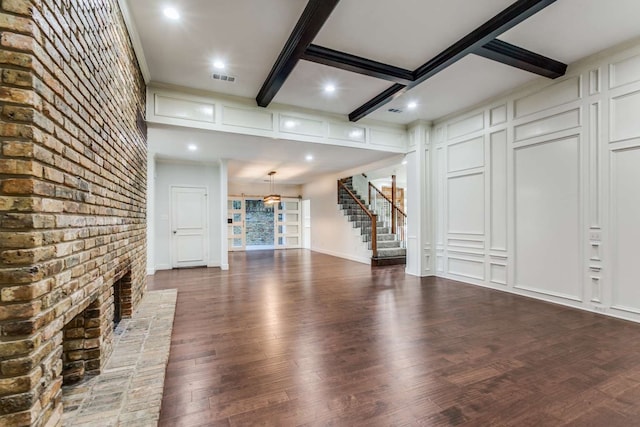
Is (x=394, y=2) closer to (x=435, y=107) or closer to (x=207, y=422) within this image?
(x=435, y=107)

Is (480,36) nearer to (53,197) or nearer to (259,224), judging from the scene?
(53,197)

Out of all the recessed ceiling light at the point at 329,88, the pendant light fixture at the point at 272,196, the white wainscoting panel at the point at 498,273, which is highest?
the recessed ceiling light at the point at 329,88

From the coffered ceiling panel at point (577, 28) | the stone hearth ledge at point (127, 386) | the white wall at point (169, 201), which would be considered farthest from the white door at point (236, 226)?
the coffered ceiling panel at point (577, 28)

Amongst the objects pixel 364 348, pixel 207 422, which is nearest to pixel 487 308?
pixel 364 348

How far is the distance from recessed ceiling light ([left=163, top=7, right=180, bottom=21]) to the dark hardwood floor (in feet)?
10.2

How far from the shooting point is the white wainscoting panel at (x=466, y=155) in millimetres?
5152

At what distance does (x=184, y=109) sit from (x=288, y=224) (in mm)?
7838

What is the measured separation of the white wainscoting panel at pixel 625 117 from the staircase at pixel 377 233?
15.9ft

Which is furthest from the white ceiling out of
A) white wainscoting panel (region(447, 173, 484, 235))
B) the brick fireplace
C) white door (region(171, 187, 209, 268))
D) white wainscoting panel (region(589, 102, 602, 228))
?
white door (region(171, 187, 209, 268))

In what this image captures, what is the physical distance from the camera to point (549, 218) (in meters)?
4.15

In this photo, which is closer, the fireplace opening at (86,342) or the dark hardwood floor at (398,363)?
the dark hardwood floor at (398,363)

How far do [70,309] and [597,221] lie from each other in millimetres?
5143

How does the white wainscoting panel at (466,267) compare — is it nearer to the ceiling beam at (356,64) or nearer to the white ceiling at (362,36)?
the white ceiling at (362,36)

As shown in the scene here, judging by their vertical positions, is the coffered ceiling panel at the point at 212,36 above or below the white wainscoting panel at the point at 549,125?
above
